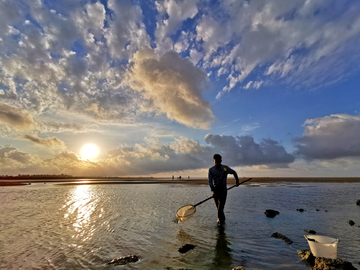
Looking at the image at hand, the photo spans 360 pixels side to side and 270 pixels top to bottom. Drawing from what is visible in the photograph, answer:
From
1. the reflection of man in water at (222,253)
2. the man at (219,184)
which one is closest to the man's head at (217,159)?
the man at (219,184)

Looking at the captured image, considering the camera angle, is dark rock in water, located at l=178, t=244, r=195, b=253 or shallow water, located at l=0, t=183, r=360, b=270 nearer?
shallow water, located at l=0, t=183, r=360, b=270

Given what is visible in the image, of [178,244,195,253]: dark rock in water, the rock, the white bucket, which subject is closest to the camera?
the rock

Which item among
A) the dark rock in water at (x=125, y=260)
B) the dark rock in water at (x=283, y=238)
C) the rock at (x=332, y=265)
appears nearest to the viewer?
the rock at (x=332, y=265)

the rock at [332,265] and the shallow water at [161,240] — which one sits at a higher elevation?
the rock at [332,265]

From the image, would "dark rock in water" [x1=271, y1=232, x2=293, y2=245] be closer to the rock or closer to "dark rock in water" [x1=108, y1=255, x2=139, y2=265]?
the rock

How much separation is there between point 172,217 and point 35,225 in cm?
763

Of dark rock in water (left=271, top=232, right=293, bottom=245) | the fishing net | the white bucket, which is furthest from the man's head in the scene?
the white bucket

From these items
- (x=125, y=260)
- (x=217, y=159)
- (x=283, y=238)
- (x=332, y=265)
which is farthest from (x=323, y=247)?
(x=125, y=260)

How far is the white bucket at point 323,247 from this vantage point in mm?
5094

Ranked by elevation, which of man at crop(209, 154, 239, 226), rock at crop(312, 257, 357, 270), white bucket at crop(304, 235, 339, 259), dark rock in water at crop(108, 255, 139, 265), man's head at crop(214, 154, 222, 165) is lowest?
dark rock in water at crop(108, 255, 139, 265)

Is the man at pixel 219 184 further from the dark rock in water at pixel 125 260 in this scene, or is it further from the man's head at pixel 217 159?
the dark rock in water at pixel 125 260

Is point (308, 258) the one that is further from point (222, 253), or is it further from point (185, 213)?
point (185, 213)

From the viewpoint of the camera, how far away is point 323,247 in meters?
5.22

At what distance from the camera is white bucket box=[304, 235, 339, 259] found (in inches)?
201
